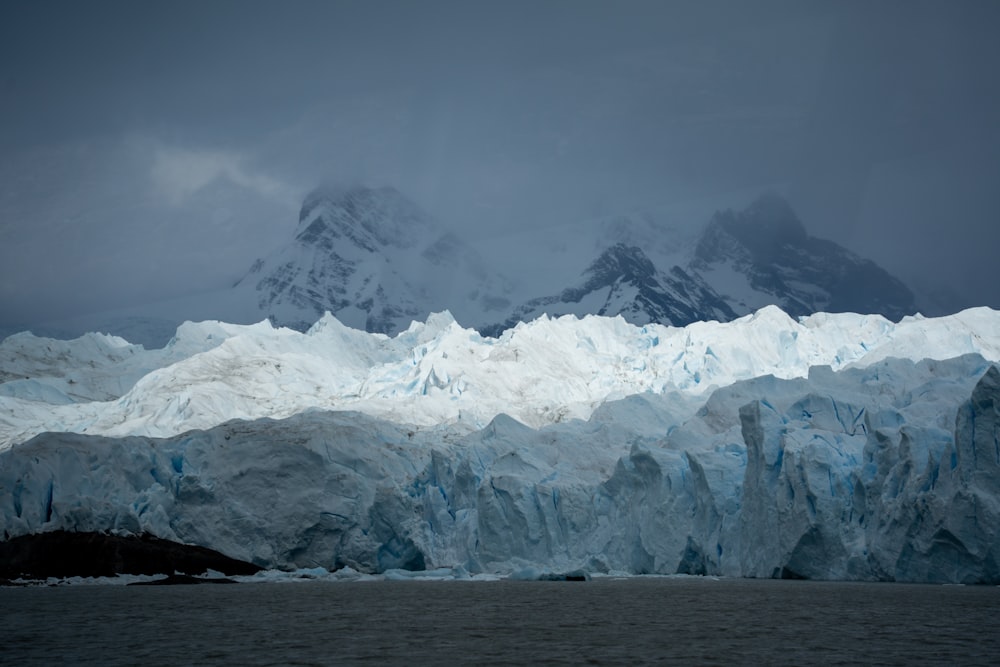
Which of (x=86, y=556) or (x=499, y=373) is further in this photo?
(x=499, y=373)

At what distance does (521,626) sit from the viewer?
34.1 metres

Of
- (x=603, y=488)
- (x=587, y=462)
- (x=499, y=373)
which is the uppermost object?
(x=499, y=373)

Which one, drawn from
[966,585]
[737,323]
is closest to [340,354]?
[737,323]

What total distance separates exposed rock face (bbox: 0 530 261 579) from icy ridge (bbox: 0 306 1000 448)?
3683 cm

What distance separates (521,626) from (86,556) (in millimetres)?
38848

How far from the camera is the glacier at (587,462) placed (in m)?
51.9

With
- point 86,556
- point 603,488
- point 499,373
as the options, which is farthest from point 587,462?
point 499,373

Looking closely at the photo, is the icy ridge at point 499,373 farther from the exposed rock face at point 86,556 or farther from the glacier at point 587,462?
the exposed rock face at point 86,556

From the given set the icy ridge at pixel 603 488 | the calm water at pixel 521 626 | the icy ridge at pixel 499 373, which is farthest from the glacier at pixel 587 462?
the calm water at pixel 521 626

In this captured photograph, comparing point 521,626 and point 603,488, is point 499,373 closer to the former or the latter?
point 603,488

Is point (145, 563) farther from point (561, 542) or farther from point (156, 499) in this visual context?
point (561, 542)

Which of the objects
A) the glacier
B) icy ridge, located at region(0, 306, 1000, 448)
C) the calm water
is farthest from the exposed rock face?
icy ridge, located at region(0, 306, 1000, 448)

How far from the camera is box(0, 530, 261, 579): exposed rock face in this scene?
206 ft

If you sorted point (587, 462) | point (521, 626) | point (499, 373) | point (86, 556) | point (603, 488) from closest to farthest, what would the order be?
1. point (521, 626)
2. point (86, 556)
3. point (603, 488)
4. point (587, 462)
5. point (499, 373)
